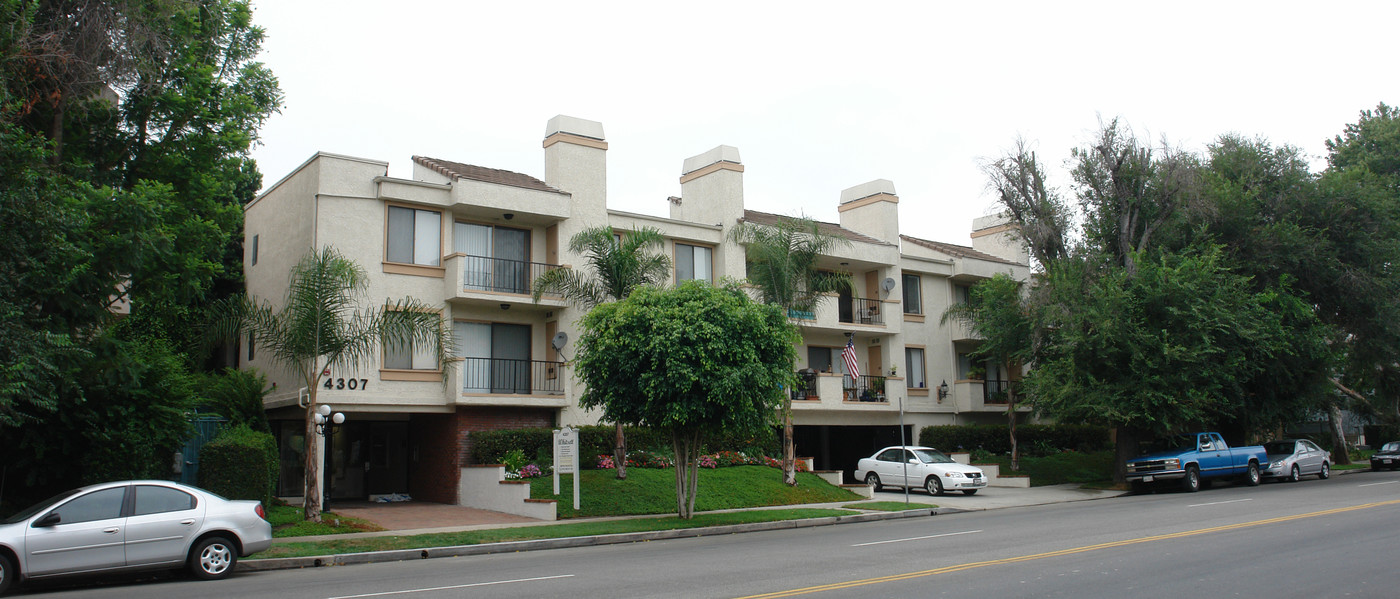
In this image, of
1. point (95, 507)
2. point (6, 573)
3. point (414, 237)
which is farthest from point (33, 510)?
point (414, 237)

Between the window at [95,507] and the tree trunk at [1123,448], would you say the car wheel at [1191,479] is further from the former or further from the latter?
the window at [95,507]

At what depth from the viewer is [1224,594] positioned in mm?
9531

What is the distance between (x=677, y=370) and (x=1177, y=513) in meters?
10.2

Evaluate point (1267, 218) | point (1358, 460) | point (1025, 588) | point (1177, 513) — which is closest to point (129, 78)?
point (1025, 588)

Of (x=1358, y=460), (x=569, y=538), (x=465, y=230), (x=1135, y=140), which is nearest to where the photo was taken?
(x=569, y=538)

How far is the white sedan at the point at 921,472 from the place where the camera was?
27859 millimetres

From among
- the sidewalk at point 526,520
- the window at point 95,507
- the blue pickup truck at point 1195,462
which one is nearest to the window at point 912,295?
the sidewalk at point 526,520

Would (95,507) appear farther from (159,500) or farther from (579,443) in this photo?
(579,443)

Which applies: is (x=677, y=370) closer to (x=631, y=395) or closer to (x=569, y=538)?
(x=631, y=395)

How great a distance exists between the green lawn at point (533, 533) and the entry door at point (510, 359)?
7241 millimetres

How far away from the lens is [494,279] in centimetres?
2659

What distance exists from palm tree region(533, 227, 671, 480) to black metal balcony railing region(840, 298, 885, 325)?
11.4 meters

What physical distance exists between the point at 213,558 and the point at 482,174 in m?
16.7

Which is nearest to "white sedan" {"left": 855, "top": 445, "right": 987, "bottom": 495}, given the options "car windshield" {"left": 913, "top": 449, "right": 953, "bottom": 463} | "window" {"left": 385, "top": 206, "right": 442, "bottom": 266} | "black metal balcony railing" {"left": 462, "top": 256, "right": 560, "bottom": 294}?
"car windshield" {"left": 913, "top": 449, "right": 953, "bottom": 463}
